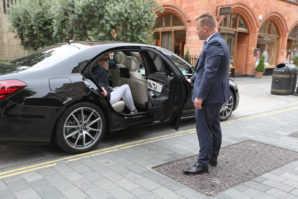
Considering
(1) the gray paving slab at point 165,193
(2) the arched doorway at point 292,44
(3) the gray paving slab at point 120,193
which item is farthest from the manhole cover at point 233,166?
(2) the arched doorway at point 292,44

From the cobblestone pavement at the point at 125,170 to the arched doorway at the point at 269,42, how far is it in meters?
16.9

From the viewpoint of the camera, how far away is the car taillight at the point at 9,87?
3.20m

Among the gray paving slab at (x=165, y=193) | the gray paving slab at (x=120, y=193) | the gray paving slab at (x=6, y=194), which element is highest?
the gray paving slab at (x=6, y=194)

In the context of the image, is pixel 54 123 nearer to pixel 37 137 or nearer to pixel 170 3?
pixel 37 137

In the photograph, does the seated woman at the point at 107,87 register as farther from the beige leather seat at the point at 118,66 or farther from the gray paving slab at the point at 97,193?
the gray paving slab at the point at 97,193

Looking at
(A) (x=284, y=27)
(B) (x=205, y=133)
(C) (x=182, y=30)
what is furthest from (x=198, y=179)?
(A) (x=284, y=27)

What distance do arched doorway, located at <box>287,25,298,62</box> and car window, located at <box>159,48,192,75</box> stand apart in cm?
2181

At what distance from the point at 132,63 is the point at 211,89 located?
2313mm

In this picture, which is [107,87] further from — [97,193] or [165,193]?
[165,193]

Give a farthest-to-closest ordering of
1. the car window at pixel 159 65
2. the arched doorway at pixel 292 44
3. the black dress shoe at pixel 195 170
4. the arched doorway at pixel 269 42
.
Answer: the arched doorway at pixel 292 44, the arched doorway at pixel 269 42, the car window at pixel 159 65, the black dress shoe at pixel 195 170

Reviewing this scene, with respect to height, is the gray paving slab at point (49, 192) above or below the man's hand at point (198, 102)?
below

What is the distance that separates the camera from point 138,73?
5.27 meters

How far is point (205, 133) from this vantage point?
3.45 meters

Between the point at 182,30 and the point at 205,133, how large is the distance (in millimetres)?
14784
